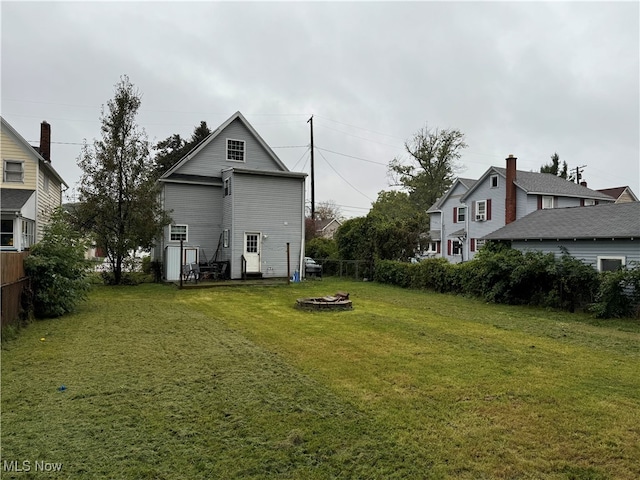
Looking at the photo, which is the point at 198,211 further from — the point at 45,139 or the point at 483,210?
the point at 483,210

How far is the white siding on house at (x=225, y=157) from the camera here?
72.0ft

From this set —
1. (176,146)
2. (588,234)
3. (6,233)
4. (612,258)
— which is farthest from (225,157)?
(176,146)

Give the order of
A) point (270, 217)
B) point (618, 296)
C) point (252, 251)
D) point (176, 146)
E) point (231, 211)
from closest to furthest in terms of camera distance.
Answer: point (618, 296)
point (231, 211)
point (252, 251)
point (270, 217)
point (176, 146)

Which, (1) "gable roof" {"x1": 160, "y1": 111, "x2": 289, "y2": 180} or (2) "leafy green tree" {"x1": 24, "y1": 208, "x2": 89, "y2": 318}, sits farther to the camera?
(1) "gable roof" {"x1": 160, "y1": 111, "x2": 289, "y2": 180}

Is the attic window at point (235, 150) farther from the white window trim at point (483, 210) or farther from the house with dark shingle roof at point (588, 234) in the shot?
the white window trim at point (483, 210)

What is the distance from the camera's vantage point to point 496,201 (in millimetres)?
29453

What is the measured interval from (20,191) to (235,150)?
1029 cm

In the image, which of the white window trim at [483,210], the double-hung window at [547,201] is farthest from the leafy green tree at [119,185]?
the double-hung window at [547,201]

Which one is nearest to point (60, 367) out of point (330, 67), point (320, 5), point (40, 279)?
point (40, 279)

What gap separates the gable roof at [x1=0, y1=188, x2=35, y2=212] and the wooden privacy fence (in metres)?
9.38

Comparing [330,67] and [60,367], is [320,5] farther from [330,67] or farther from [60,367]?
[60,367]

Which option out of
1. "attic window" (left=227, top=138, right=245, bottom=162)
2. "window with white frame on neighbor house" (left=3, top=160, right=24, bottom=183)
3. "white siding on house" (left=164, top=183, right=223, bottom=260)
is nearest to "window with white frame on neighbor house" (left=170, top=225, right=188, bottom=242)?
"white siding on house" (left=164, top=183, right=223, bottom=260)

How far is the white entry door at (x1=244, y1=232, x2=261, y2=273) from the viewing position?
67.9ft

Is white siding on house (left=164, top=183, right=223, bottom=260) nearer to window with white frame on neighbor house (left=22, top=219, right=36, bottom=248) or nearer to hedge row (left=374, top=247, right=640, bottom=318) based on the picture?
window with white frame on neighbor house (left=22, top=219, right=36, bottom=248)
